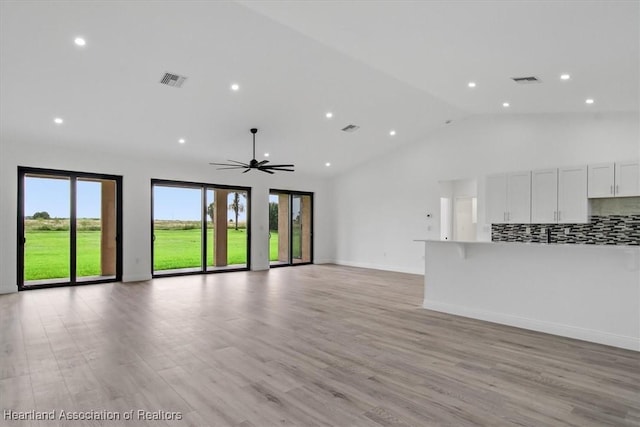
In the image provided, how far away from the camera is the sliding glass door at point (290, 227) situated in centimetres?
1088

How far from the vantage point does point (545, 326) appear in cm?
427

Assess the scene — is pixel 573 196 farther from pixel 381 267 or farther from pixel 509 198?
pixel 381 267

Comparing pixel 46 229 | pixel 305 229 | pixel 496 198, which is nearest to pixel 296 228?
pixel 305 229

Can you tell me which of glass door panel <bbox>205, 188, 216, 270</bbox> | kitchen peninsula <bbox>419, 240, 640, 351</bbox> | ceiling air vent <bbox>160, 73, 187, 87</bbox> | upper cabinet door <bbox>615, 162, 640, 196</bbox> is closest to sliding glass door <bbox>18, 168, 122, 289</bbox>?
glass door panel <bbox>205, 188, 216, 270</bbox>

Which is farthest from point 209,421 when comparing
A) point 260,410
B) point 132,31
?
point 132,31

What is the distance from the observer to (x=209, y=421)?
2295mm

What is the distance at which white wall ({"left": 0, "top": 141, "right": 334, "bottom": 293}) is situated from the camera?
6789 millimetres

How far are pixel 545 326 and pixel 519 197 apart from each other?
3.75 metres

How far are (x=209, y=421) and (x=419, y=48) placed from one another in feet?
14.5

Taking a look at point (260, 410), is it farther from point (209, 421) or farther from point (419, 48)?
point (419, 48)

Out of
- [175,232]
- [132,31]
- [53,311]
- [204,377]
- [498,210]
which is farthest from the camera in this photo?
[175,232]

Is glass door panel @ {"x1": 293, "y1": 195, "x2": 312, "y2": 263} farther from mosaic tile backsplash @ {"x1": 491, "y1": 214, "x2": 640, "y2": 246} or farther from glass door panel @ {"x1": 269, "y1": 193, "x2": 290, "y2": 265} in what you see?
mosaic tile backsplash @ {"x1": 491, "y1": 214, "x2": 640, "y2": 246}

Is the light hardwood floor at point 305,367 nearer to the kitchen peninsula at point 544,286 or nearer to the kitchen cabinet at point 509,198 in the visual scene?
the kitchen peninsula at point 544,286

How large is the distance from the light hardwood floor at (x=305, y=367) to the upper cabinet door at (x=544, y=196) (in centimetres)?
339
